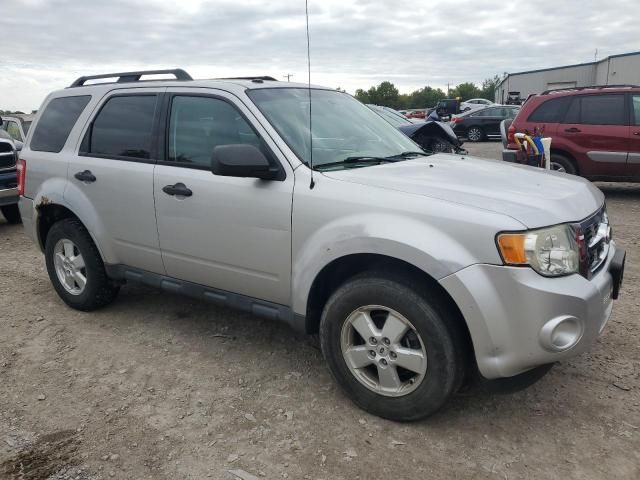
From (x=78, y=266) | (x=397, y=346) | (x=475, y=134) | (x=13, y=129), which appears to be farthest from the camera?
(x=475, y=134)

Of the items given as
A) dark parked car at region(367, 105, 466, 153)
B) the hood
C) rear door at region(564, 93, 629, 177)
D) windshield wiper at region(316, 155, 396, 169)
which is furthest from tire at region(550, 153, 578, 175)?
windshield wiper at region(316, 155, 396, 169)

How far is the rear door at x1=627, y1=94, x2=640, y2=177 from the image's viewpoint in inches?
330

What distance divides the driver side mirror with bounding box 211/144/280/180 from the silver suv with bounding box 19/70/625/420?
11 millimetres

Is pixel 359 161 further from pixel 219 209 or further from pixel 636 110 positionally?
pixel 636 110

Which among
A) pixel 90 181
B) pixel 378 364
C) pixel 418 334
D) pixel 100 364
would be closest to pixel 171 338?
pixel 100 364

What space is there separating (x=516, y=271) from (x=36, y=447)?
249cm

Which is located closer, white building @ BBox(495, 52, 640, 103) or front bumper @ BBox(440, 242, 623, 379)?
front bumper @ BBox(440, 242, 623, 379)

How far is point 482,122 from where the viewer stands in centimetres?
2244

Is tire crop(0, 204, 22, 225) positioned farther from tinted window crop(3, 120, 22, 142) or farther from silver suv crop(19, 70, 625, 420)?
silver suv crop(19, 70, 625, 420)

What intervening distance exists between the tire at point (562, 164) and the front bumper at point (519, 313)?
7042 mm

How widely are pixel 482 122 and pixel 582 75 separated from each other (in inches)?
1117

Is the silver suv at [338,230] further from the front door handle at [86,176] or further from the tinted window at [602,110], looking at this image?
the tinted window at [602,110]

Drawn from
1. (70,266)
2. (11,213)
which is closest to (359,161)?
(70,266)

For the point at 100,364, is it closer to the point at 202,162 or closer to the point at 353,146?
the point at 202,162
